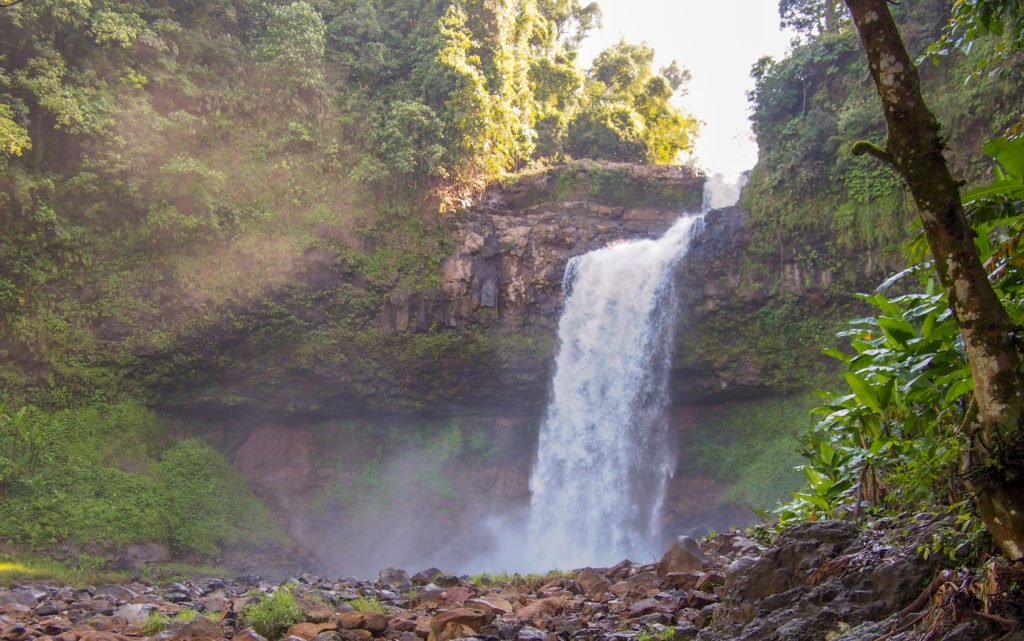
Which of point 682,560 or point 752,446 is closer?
point 682,560

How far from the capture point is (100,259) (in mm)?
14641

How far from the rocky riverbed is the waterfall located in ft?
22.9

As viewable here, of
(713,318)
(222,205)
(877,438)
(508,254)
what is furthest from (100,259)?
(877,438)

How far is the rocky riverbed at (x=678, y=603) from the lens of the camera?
7.25ft

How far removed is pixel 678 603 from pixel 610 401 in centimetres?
1157

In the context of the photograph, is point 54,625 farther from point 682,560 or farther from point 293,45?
point 293,45

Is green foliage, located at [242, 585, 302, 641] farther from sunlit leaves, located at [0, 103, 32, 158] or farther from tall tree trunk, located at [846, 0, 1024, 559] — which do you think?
sunlit leaves, located at [0, 103, 32, 158]

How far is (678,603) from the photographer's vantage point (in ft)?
14.9

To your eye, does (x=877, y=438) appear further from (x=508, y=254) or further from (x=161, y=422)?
(x=161, y=422)

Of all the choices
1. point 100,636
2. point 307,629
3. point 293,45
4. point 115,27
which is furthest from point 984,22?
point 293,45

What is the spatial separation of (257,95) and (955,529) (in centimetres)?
1737

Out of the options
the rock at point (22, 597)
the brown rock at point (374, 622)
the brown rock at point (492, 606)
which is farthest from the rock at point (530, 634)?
the rock at point (22, 597)

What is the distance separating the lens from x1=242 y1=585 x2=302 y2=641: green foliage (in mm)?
5121

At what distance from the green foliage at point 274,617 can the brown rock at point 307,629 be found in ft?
0.38
